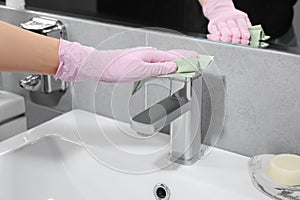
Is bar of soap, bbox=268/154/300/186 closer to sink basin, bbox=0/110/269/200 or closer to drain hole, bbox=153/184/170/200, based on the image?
sink basin, bbox=0/110/269/200

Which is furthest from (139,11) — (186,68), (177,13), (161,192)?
(161,192)

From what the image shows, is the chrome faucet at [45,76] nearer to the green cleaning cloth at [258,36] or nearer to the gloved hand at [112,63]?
the gloved hand at [112,63]

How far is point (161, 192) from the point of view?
82 cm

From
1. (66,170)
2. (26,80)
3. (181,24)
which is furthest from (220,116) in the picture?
(26,80)

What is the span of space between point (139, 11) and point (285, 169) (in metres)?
0.36

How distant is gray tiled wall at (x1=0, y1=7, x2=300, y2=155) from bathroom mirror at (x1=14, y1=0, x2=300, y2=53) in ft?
0.06

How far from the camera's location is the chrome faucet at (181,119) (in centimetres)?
71

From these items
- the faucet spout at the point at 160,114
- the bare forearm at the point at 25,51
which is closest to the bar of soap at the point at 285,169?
the faucet spout at the point at 160,114

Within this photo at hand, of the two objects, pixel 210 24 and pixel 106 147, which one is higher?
pixel 210 24

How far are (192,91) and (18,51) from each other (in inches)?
10.0

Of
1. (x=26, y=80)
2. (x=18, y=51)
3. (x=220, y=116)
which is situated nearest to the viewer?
(x=18, y=51)

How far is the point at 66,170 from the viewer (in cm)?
91

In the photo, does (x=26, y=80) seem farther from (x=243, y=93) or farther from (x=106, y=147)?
(x=243, y=93)

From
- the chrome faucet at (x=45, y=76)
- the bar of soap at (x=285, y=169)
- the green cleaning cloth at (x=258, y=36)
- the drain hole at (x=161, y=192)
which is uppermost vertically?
the green cleaning cloth at (x=258, y=36)
